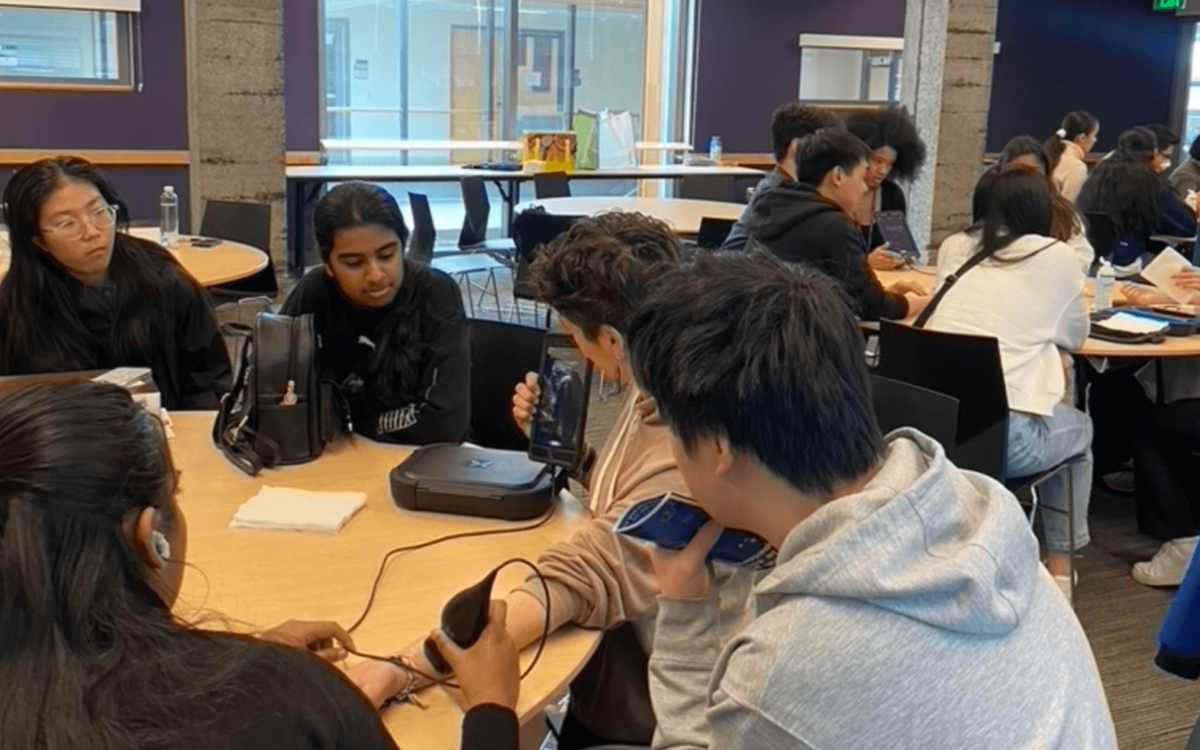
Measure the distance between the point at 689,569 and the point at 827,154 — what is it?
2.62 m

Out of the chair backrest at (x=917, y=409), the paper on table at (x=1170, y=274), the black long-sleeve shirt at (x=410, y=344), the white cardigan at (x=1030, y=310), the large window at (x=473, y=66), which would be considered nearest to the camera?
the chair backrest at (x=917, y=409)

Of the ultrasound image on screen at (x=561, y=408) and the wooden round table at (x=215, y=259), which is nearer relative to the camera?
the ultrasound image on screen at (x=561, y=408)

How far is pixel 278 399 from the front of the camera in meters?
2.28

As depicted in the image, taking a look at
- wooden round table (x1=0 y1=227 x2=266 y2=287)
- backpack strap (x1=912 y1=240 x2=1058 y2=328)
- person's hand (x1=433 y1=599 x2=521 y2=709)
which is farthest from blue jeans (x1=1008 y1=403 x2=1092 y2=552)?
wooden round table (x1=0 y1=227 x2=266 y2=287)

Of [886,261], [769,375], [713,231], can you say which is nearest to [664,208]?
[713,231]

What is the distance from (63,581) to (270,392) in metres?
1.38

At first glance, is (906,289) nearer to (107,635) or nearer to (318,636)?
(318,636)

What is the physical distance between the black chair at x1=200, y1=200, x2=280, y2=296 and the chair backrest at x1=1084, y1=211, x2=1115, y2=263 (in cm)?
409

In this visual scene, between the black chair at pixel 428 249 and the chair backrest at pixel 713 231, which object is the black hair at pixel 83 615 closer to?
the chair backrest at pixel 713 231

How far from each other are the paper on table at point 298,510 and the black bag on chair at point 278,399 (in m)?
0.16

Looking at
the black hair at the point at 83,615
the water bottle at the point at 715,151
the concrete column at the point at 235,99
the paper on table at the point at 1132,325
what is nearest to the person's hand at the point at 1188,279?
the paper on table at the point at 1132,325

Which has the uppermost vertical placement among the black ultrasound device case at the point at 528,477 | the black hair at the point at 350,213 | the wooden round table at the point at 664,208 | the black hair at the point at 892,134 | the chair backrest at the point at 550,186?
the black hair at the point at 892,134

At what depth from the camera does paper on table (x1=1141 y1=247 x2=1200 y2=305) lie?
4.16 metres

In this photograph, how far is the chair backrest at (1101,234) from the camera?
5.98 m
